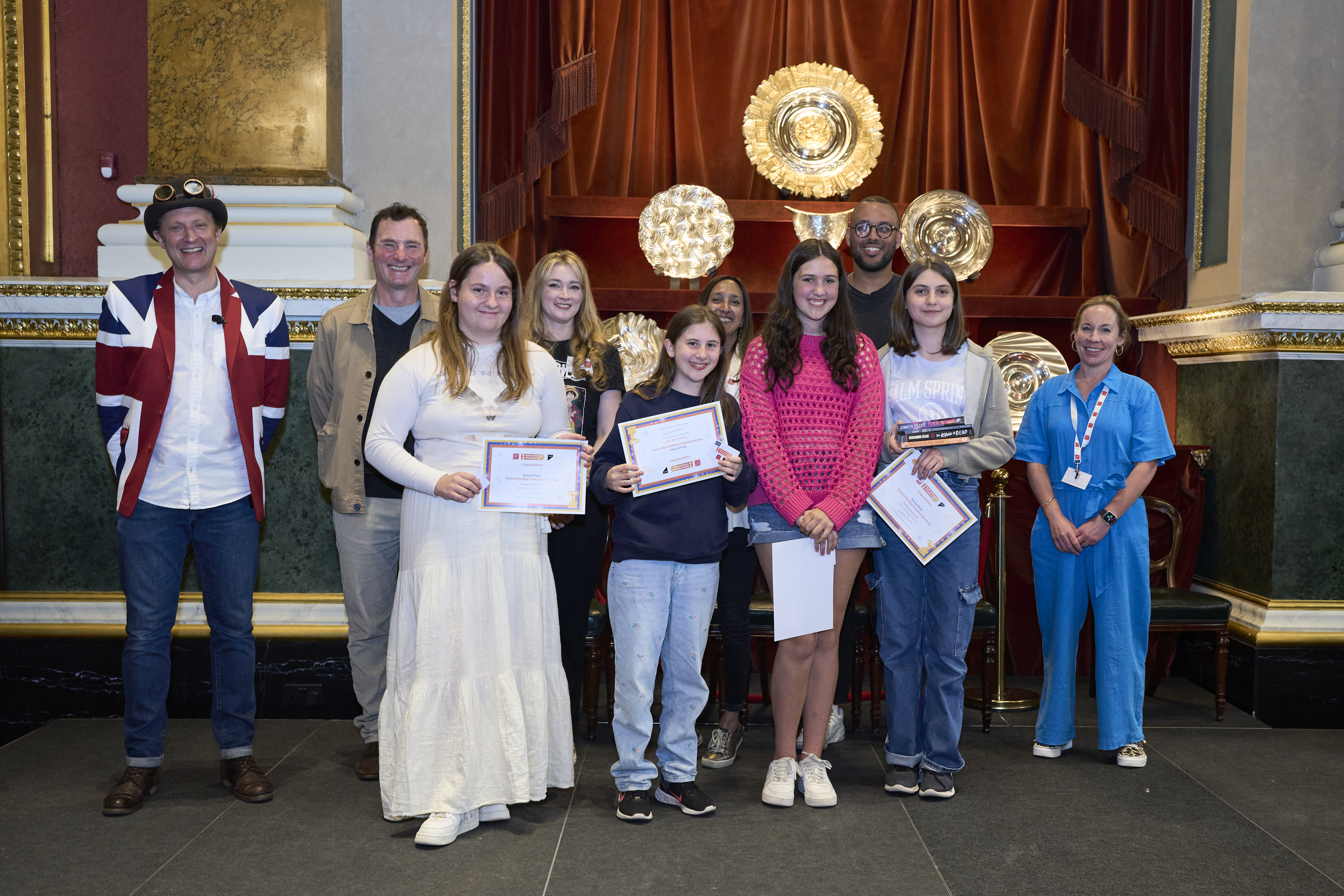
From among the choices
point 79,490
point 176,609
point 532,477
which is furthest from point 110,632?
point 532,477

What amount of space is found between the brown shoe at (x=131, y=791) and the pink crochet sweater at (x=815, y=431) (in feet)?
7.04

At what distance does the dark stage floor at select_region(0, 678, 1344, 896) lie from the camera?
2793mm

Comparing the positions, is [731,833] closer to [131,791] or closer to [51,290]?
[131,791]

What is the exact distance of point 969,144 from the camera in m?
6.06

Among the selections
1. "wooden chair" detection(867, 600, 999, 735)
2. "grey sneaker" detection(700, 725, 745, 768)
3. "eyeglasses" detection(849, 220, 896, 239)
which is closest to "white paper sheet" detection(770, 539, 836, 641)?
"grey sneaker" detection(700, 725, 745, 768)

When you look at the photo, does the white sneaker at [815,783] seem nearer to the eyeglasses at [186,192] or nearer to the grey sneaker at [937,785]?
the grey sneaker at [937,785]

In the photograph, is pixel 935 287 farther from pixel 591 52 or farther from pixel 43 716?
pixel 43 716

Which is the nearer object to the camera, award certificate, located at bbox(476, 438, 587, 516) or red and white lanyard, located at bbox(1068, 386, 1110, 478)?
award certificate, located at bbox(476, 438, 587, 516)

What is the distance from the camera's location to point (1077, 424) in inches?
153

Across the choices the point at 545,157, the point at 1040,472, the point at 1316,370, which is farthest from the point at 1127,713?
the point at 545,157

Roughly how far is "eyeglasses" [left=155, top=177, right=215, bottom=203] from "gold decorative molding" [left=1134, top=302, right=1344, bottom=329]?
4.09 meters

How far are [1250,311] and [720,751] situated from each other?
2928 millimetres

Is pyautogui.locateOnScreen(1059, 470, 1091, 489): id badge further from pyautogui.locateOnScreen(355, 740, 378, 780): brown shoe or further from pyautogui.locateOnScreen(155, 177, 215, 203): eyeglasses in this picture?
pyautogui.locateOnScreen(155, 177, 215, 203): eyeglasses

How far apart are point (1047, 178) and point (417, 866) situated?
5036 millimetres
